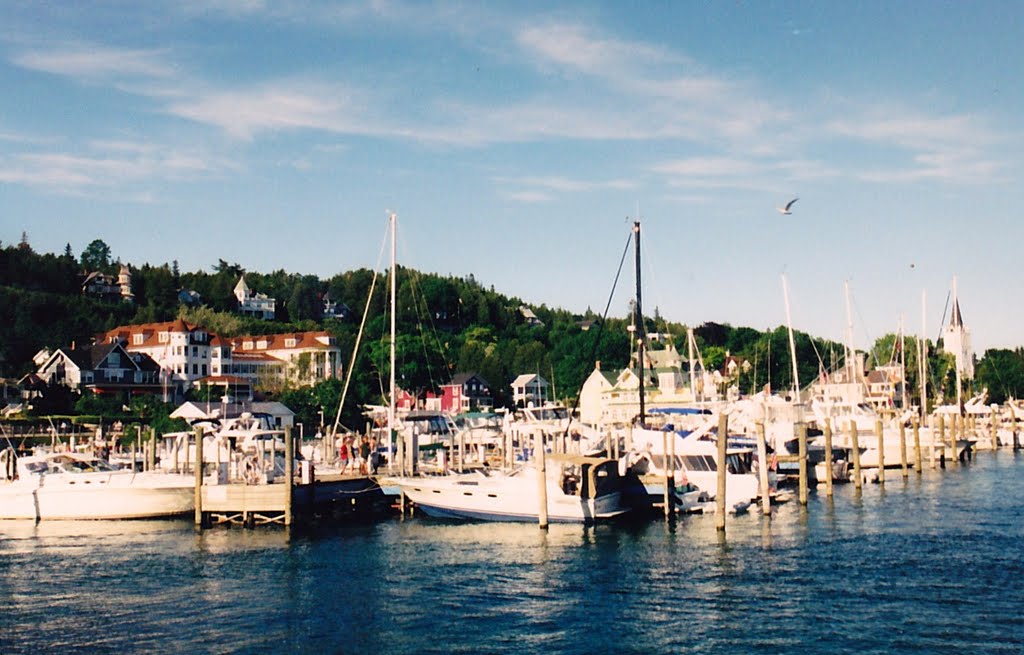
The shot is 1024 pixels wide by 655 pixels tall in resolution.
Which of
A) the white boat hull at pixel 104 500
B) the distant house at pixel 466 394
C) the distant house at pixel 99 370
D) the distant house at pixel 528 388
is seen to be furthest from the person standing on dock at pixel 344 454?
the distant house at pixel 528 388

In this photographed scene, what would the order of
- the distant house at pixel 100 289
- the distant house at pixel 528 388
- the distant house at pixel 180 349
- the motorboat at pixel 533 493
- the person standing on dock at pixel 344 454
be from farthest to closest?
the distant house at pixel 100 289 → the distant house at pixel 528 388 → the distant house at pixel 180 349 → the person standing on dock at pixel 344 454 → the motorboat at pixel 533 493

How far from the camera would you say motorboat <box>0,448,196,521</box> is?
53688mm

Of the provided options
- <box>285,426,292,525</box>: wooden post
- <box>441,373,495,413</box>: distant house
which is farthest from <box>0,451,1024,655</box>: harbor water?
<box>441,373,495,413</box>: distant house

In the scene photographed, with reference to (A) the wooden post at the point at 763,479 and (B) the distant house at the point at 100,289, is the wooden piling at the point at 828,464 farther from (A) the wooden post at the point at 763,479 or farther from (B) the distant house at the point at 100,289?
(B) the distant house at the point at 100,289

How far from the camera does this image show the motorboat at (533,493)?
1902 inches

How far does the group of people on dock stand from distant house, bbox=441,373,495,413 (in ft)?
254

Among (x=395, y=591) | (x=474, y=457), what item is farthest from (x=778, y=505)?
(x=395, y=591)

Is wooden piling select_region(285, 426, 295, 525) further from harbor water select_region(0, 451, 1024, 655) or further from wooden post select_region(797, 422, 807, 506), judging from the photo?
wooden post select_region(797, 422, 807, 506)

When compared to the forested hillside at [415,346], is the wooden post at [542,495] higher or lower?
lower

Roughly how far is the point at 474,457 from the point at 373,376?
261 ft

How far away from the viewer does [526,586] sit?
36.2m

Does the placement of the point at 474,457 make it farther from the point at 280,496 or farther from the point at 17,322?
the point at 17,322

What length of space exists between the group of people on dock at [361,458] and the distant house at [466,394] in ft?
254

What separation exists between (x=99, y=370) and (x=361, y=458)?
3160 inches
